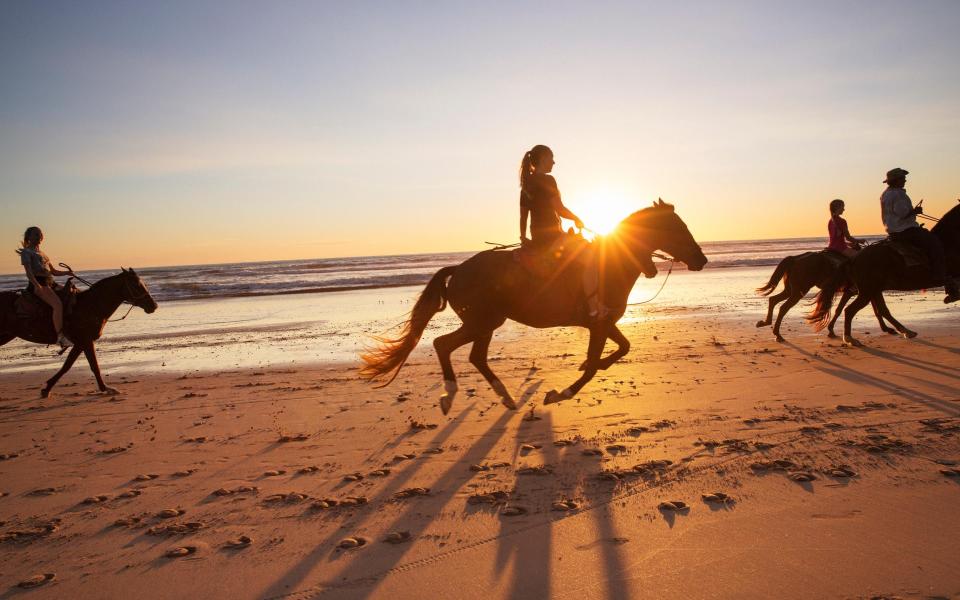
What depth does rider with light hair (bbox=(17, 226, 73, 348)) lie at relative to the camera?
30.6 ft

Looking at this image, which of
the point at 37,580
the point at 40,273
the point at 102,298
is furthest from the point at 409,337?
the point at 40,273

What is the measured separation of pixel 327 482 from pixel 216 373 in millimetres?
6610

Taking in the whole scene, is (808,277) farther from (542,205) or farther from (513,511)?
(513,511)

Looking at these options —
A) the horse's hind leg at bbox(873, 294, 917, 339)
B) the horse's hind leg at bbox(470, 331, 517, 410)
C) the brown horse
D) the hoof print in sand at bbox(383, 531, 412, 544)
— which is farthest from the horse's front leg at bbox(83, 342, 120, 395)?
the horse's hind leg at bbox(873, 294, 917, 339)

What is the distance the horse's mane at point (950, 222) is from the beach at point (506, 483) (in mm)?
2322

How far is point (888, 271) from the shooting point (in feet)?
34.9

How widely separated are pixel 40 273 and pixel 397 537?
29.0 ft

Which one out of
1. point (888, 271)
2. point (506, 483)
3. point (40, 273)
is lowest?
point (506, 483)

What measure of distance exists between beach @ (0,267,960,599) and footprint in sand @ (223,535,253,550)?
0.01m

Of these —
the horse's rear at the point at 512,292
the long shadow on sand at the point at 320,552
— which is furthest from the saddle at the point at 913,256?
the long shadow on sand at the point at 320,552

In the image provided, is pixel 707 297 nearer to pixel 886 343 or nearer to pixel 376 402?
pixel 886 343

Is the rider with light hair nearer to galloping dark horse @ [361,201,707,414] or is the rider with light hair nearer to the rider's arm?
the rider's arm

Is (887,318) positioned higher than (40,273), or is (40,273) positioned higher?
(40,273)

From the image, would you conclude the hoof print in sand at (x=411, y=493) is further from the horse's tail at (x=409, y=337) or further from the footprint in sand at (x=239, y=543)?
the horse's tail at (x=409, y=337)
